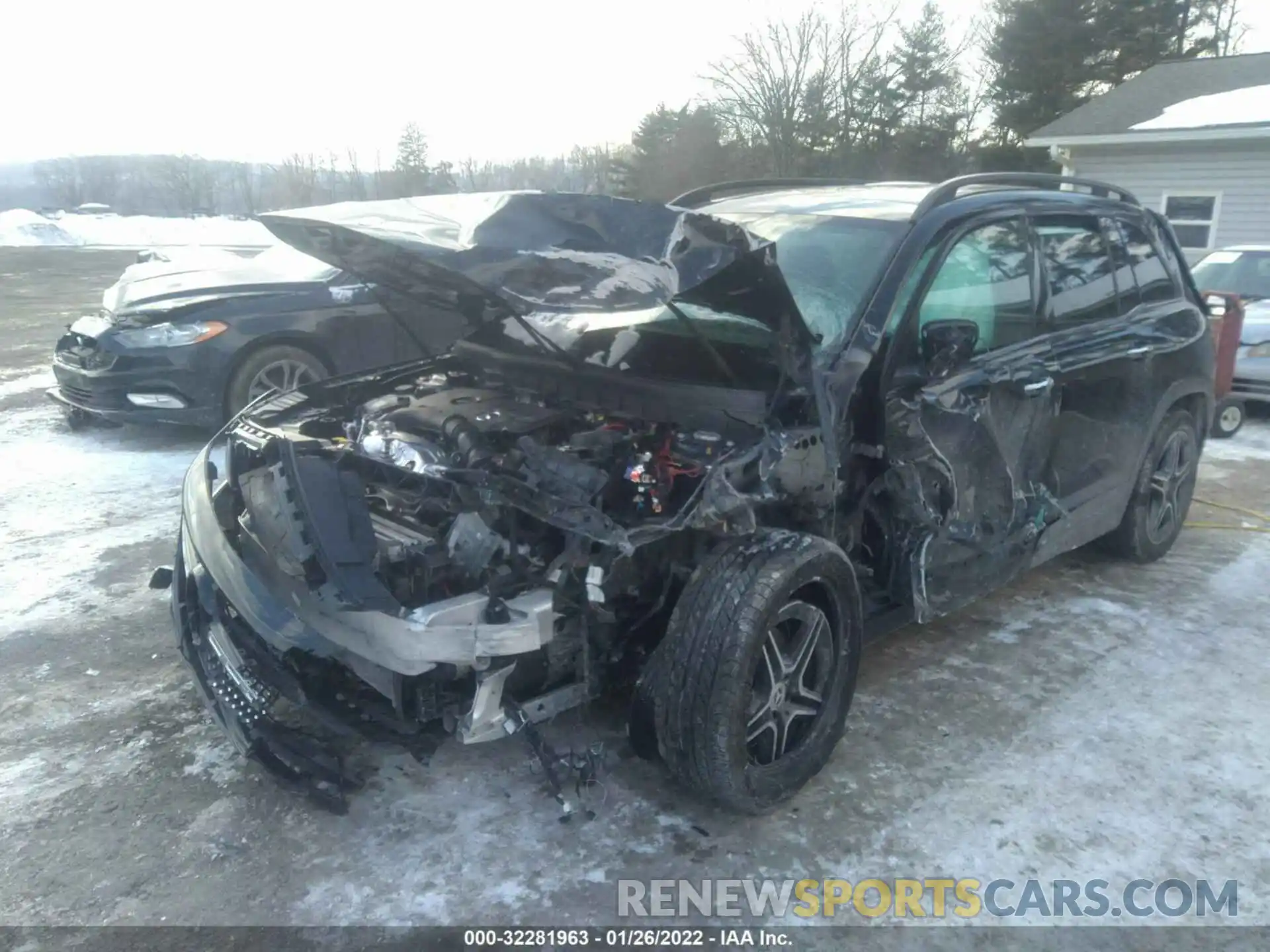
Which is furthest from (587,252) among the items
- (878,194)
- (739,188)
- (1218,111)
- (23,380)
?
(1218,111)

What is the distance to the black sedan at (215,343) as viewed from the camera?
6457 mm

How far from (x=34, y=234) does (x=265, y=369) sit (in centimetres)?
3872

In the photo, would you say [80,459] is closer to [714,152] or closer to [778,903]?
[778,903]

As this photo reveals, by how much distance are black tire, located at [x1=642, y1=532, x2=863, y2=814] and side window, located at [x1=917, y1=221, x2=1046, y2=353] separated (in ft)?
3.66

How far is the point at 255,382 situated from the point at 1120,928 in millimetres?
5978

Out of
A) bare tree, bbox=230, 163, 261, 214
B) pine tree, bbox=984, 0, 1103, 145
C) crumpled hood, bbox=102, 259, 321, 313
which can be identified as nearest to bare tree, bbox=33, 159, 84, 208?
bare tree, bbox=230, 163, 261, 214

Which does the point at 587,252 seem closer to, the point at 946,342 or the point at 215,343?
the point at 946,342

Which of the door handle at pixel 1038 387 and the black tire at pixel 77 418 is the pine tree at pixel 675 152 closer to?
the black tire at pixel 77 418

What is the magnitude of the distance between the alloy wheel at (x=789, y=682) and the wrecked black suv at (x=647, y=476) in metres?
0.01

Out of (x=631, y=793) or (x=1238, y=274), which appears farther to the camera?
(x=1238, y=274)

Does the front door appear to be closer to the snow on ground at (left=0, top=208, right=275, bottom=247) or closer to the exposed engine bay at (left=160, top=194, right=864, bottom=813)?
the exposed engine bay at (left=160, top=194, right=864, bottom=813)

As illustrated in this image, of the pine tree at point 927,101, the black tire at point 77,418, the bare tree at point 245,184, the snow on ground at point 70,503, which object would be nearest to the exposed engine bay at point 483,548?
the snow on ground at point 70,503

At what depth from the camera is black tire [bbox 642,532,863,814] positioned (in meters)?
2.67

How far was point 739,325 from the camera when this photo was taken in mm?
3078
